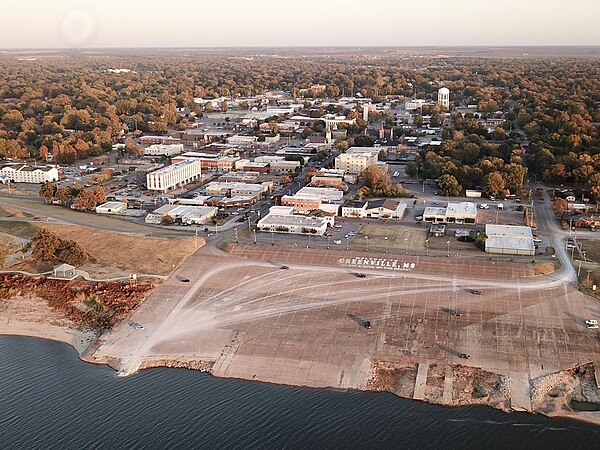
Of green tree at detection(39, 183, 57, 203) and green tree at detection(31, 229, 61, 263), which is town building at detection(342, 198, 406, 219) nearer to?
green tree at detection(31, 229, 61, 263)

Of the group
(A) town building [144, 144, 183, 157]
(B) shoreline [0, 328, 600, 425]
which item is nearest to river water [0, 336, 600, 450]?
(B) shoreline [0, 328, 600, 425]

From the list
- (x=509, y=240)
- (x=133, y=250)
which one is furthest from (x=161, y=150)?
(x=509, y=240)

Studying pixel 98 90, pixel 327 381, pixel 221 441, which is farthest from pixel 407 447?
pixel 98 90

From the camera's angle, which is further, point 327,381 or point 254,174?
point 254,174

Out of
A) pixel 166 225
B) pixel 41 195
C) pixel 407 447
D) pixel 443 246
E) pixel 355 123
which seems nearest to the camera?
pixel 407 447

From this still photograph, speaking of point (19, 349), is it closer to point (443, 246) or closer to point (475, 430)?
point (475, 430)

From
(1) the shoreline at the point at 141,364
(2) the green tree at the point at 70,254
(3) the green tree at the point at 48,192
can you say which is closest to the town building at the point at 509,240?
(1) the shoreline at the point at 141,364
